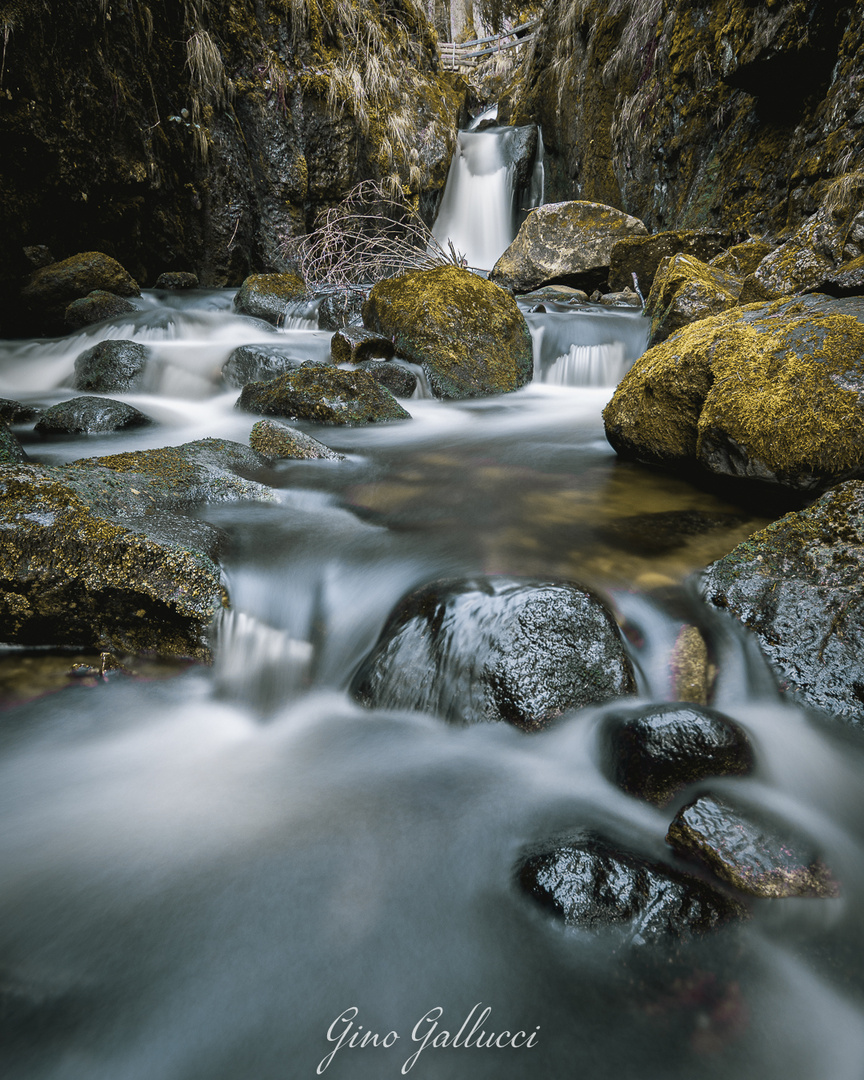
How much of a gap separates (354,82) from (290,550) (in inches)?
478

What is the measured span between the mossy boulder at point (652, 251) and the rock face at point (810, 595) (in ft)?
20.7

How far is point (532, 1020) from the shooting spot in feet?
4.29

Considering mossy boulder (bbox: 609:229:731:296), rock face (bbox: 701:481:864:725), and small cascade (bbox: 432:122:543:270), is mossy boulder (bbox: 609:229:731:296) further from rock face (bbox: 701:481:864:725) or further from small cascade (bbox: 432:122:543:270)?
rock face (bbox: 701:481:864:725)

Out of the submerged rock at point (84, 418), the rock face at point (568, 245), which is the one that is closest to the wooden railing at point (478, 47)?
the rock face at point (568, 245)

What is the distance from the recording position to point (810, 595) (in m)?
2.29

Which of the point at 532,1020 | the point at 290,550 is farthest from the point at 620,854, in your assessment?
the point at 290,550

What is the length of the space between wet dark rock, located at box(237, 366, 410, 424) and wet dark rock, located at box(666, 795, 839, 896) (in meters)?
4.53

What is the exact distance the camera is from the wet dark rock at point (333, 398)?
5.49 meters

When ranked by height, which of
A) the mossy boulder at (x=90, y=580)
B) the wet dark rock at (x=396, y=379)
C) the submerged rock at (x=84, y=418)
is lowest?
the mossy boulder at (x=90, y=580)

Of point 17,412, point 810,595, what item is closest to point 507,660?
point 810,595

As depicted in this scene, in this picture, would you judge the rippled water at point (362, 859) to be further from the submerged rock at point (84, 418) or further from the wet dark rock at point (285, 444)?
the submerged rock at point (84, 418)

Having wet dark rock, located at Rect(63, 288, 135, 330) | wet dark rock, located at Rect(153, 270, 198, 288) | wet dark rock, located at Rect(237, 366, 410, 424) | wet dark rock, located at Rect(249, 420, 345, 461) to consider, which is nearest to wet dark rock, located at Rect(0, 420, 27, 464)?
wet dark rock, located at Rect(249, 420, 345, 461)

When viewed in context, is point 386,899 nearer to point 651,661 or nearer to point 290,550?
point 651,661

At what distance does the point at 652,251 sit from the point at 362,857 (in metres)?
9.01
